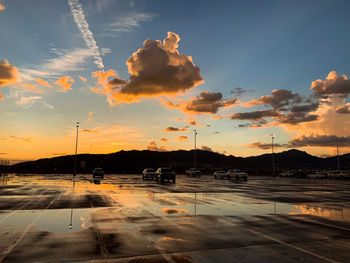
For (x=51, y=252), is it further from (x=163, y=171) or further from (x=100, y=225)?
(x=163, y=171)

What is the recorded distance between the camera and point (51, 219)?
11.5m

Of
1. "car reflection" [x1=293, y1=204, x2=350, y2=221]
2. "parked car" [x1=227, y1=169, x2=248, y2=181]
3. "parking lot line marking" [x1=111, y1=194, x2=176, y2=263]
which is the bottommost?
"parking lot line marking" [x1=111, y1=194, x2=176, y2=263]

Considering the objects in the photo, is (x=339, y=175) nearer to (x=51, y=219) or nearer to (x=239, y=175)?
(x=239, y=175)

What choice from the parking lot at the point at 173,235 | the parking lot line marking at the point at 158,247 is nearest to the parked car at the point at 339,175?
the parking lot at the point at 173,235

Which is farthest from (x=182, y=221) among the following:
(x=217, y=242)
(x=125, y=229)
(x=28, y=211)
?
(x=28, y=211)

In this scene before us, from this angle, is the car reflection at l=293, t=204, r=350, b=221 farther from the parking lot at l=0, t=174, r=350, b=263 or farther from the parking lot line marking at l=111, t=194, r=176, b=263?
the parking lot line marking at l=111, t=194, r=176, b=263

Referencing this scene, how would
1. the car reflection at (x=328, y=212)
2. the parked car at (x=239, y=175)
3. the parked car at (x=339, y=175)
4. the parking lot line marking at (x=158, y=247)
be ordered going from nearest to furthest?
1. the parking lot line marking at (x=158, y=247)
2. the car reflection at (x=328, y=212)
3. the parked car at (x=239, y=175)
4. the parked car at (x=339, y=175)

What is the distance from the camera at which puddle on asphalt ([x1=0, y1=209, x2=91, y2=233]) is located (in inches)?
394

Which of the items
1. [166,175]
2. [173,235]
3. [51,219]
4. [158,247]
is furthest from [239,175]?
[158,247]

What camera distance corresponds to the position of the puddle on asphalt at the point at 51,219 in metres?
10.0

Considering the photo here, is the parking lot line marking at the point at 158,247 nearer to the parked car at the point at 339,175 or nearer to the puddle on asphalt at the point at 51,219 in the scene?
the puddle on asphalt at the point at 51,219

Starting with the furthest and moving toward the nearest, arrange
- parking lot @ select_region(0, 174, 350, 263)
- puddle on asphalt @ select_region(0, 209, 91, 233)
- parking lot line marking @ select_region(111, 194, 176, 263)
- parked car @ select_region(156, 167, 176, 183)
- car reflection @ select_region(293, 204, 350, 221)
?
parked car @ select_region(156, 167, 176, 183), car reflection @ select_region(293, 204, 350, 221), puddle on asphalt @ select_region(0, 209, 91, 233), parking lot @ select_region(0, 174, 350, 263), parking lot line marking @ select_region(111, 194, 176, 263)

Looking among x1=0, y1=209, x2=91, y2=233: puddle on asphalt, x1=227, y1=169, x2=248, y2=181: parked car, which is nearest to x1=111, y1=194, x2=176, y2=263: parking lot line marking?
x1=0, y1=209, x2=91, y2=233: puddle on asphalt

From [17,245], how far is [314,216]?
1134 cm
